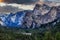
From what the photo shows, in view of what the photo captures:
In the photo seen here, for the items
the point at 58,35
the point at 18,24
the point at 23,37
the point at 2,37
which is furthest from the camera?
the point at 18,24

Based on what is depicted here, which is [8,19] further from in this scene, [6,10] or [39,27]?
[39,27]

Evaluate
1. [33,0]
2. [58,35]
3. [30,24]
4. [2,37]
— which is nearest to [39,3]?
[33,0]

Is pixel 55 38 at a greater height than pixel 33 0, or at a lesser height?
lesser

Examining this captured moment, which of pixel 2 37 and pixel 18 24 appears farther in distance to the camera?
pixel 18 24

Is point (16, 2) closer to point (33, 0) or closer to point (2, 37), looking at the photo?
point (33, 0)

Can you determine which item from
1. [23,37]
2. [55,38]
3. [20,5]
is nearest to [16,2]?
[20,5]

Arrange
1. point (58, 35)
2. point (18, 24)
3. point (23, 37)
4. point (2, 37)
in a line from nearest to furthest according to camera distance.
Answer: point (58, 35) < point (2, 37) < point (23, 37) < point (18, 24)
